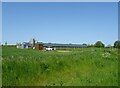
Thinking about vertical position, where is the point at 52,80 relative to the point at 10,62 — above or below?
below

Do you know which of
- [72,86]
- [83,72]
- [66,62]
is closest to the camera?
[72,86]

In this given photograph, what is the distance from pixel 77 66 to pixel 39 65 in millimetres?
3790

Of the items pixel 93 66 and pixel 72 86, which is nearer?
pixel 72 86

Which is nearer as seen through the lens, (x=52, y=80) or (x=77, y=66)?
(x=52, y=80)

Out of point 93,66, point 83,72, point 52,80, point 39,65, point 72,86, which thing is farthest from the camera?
point 93,66

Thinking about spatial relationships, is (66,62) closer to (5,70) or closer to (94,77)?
(94,77)

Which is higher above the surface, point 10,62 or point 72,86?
point 10,62

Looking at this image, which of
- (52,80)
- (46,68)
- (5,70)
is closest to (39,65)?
(46,68)

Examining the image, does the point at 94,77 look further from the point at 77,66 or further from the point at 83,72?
the point at 77,66

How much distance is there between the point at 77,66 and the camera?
19.5 m

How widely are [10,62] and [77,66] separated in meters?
5.64

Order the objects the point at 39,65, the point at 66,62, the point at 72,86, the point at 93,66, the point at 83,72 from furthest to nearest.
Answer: the point at 93,66 < the point at 66,62 < the point at 83,72 < the point at 39,65 < the point at 72,86

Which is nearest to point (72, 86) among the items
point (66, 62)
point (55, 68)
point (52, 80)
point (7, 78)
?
point (52, 80)

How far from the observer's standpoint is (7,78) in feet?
44.1
